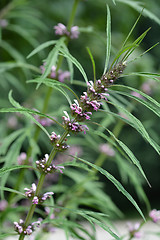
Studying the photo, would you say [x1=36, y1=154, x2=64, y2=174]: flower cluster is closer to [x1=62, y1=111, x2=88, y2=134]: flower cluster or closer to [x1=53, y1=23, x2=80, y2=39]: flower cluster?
[x1=62, y1=111, x2=88, y2=134]: flower cluster

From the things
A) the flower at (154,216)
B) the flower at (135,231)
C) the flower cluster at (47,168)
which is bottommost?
the flower at (135,231)

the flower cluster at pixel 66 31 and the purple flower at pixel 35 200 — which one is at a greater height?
the flower cluster at pixel 66 31

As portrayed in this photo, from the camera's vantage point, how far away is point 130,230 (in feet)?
3.25

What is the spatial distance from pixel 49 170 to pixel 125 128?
7.74 ft

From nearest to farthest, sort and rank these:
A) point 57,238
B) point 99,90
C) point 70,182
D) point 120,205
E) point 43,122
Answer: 1. point 99,90
2. point 43,122
3. point 57,238
4. point 70,182
5. point 120,205

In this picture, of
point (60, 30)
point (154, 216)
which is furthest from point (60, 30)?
point (154, 216)

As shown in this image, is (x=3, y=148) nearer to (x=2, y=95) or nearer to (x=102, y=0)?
(x=2, y=95)

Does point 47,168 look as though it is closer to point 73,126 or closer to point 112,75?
point 73,126

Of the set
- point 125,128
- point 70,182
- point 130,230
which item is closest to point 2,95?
point 70,182

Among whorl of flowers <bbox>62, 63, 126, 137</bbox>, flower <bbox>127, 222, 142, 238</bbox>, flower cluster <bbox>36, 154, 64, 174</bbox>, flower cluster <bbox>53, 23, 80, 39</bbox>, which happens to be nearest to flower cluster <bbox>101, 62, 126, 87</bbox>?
whorl of flowers <bbox>62, 63, 126, 137</bbox>

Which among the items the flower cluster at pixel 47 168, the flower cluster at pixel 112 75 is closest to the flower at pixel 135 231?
the flower cluster at pixel 47 168

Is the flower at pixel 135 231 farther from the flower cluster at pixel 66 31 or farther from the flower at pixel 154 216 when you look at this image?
the flower cluster at pixel 66 31

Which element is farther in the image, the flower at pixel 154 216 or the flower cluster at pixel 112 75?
the flower at pixel 154 216

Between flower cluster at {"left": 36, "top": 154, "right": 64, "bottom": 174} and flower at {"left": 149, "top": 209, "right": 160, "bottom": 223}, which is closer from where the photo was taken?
flower cluster at {"left": 36, "top": 154, "right": 64, "bottom": 174}
